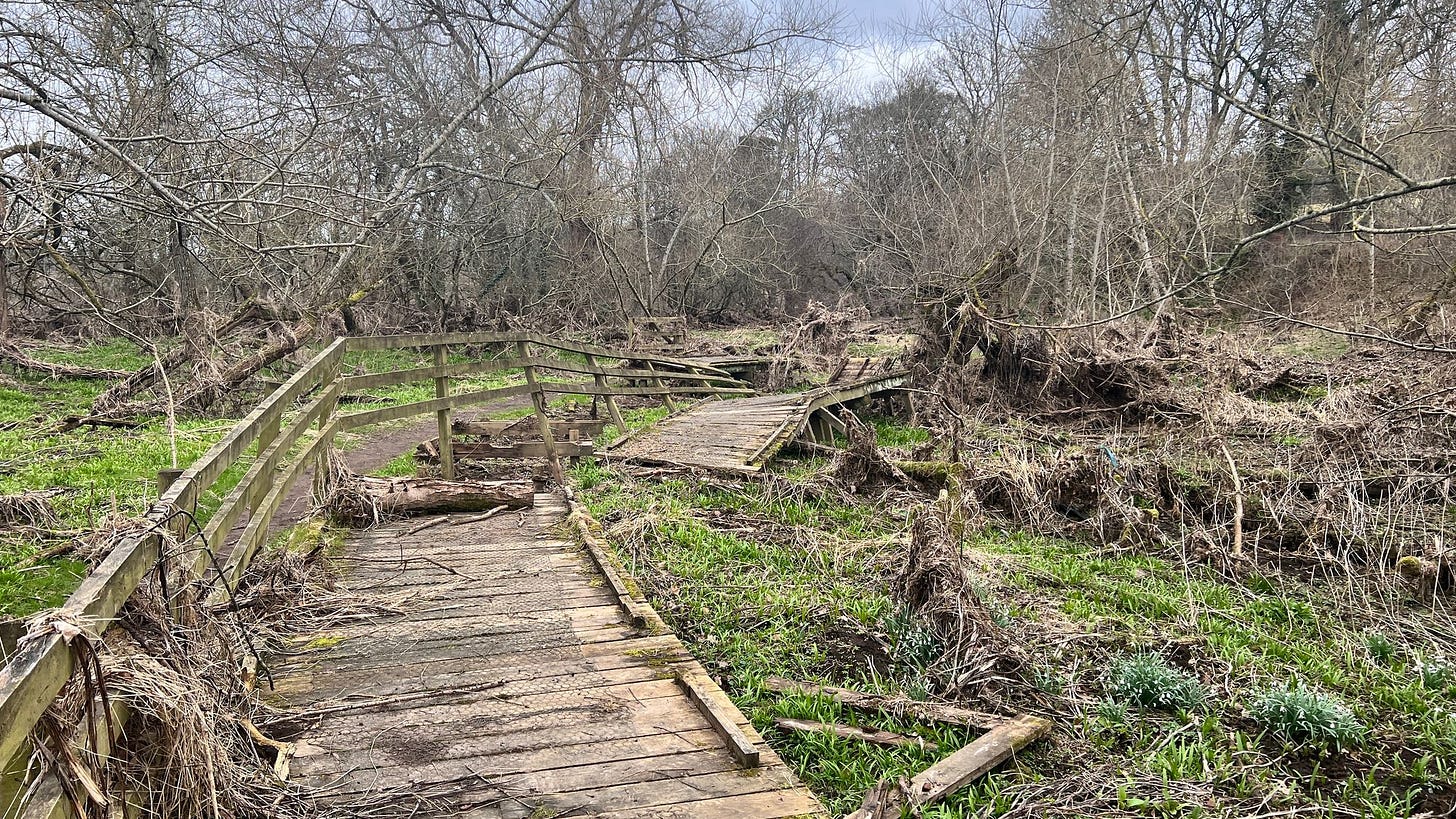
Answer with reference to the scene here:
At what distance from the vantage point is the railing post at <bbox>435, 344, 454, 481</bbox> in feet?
25.9

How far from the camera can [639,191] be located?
86.2 ft

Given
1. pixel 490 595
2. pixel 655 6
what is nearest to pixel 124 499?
pixel 490 595

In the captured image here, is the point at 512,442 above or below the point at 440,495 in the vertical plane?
below

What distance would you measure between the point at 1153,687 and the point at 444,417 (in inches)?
240

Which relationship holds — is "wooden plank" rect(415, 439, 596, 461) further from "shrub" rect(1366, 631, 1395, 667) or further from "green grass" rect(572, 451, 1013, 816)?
"shrub" rect(1366, 631, 1395, 667)

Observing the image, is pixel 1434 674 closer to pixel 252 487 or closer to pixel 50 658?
pixel 50 658

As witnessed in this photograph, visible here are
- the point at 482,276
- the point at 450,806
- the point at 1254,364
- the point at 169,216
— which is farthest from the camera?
the point at 482,276

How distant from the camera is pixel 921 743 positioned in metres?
4.25

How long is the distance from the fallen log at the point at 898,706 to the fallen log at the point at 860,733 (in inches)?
8.6

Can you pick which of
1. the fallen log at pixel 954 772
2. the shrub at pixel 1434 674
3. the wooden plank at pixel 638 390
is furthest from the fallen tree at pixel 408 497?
the shrub at pixel 1434 674

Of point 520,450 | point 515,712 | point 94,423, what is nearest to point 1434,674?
point 515,712

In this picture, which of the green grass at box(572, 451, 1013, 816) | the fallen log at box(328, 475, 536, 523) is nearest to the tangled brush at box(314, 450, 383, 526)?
the fallen log at box(328, 475, 536, 523)

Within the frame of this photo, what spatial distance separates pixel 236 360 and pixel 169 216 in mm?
8905

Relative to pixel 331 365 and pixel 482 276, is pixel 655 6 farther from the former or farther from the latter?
pixel 331 365
